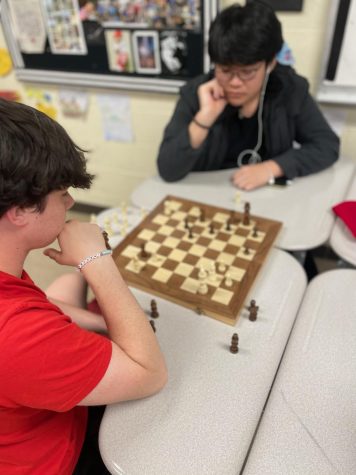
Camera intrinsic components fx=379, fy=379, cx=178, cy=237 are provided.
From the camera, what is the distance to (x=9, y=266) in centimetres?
75

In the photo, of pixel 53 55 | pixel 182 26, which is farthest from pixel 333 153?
pixel 53 55

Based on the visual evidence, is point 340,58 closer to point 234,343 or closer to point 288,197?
point 288,197

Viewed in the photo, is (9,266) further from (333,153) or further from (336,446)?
(333,153)

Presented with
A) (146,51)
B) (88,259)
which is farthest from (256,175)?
(146,51)

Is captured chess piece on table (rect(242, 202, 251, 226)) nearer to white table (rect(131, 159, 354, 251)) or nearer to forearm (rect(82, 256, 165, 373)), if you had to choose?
white table (rect(131, 159, 354, 251))

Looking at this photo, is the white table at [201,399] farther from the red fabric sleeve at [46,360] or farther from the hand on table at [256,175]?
the hand on table at [256,175]

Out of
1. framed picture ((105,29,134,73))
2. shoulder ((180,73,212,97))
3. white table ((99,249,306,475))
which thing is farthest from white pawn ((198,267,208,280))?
framed picture ((105,29,134,73))

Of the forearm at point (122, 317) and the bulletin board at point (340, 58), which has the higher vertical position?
the bulletin board at point (340, 58)

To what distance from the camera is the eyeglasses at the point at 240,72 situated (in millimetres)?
1430

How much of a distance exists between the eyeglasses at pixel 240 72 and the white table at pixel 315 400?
2.86ft

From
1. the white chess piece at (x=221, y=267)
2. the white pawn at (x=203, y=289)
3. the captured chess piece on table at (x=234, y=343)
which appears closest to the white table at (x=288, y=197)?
the white chess piece at (x=221, y=267)

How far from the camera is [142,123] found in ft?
7.91

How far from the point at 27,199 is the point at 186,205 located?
83cm

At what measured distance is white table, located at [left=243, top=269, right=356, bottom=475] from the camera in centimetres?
73
